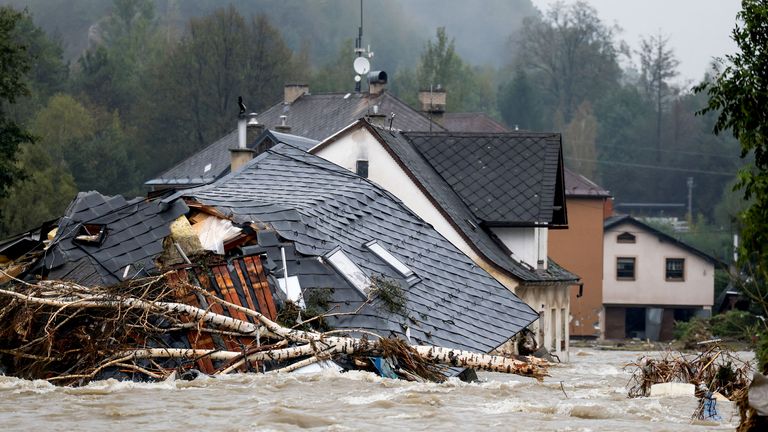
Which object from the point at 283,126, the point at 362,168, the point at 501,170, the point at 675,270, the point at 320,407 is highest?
the point at 283,126

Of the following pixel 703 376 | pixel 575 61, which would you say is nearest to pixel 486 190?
pixel 703 376

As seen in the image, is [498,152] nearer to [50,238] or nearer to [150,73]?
[50,238]

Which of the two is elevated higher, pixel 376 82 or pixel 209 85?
pixel 209 85

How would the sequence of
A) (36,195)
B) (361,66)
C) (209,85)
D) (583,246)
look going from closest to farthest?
(361,66)
(36,195)
(583,246)
(209,85)

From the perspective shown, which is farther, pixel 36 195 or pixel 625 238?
pixel 625 238

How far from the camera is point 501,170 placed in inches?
1567

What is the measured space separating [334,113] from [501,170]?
66.0ft

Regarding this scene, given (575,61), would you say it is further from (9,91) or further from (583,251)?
(9,91)

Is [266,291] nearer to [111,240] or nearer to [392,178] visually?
[111,240]

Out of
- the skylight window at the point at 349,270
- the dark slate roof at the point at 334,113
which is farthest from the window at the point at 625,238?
the skylight window at the point at 349,270

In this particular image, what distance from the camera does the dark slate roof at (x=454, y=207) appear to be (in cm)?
3628

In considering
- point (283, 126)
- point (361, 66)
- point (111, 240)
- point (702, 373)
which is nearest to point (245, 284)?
point (111, 240)

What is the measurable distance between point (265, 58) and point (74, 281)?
69589 millimetres

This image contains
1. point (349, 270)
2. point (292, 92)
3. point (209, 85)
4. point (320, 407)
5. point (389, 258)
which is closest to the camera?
point (320, 407)
